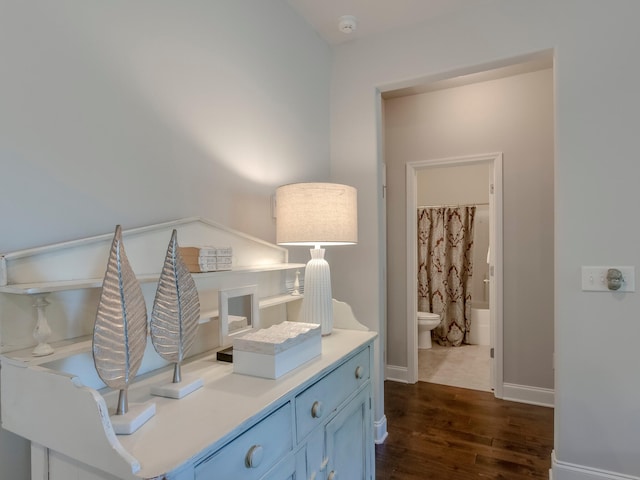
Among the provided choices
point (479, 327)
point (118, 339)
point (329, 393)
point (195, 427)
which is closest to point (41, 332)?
point (118, 339)

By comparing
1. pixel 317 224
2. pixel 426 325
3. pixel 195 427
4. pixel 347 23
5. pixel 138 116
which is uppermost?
pixel 347 23

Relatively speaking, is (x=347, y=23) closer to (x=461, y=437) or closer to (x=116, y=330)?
(x=116, y=330)

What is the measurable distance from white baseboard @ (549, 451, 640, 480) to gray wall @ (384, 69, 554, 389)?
112cm

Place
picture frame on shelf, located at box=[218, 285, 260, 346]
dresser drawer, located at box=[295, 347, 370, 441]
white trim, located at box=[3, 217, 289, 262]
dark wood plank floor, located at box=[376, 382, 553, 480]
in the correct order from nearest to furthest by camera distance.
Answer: white trim, located at box=[3, 217, 289, 262], dresser drawer, located at box=[295, 347, 370, 441], picture frame on shelf, located at box=[218, 285, 260, 346], dark wood plank floor, located at box=[376, 382, 553, 480]

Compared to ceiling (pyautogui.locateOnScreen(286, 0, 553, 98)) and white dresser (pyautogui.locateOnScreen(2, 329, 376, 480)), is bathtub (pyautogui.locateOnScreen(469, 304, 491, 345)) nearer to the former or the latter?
ceiling (pyautogui.locateOnScreen(286, 0, 553, 98))

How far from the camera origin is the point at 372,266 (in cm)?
238

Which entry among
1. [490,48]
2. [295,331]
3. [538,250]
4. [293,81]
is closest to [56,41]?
[295,331]

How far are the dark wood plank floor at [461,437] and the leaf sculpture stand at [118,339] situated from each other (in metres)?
1.66

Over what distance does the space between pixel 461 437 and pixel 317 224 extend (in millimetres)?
1811

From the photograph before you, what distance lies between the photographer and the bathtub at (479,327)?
4512mm

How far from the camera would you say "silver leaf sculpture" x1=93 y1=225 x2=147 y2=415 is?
84cm

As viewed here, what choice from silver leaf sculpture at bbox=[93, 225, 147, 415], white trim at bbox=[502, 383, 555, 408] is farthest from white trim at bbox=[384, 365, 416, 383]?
silver leaf sculpture at bbox=[93, 225, 147, 415]

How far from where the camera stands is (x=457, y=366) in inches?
146

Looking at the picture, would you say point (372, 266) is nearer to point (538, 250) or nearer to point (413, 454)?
point (413, 454)
